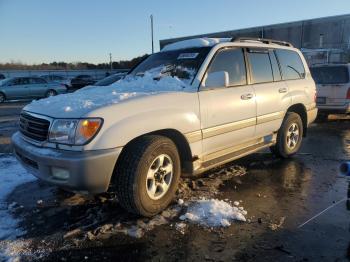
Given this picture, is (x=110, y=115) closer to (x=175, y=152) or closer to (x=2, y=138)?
(x=175, y=152)

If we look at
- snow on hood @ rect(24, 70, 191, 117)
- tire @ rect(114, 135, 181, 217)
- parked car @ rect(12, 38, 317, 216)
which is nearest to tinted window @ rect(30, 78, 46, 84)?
parked car @ rect(12, 38, 317, 216)

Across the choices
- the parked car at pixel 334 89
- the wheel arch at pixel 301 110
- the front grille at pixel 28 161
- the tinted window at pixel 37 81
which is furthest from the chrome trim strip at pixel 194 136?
the tinted window at pixel 37 81

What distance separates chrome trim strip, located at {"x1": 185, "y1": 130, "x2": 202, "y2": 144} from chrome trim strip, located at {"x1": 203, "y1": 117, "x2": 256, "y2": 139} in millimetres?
95

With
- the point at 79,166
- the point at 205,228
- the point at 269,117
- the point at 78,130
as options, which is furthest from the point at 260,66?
the point at 79,166

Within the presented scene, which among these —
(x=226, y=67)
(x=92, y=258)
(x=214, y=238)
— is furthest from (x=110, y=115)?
(x=226, y=67)

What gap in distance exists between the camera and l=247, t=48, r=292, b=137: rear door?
17.5ft

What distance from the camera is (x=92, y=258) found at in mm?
3209

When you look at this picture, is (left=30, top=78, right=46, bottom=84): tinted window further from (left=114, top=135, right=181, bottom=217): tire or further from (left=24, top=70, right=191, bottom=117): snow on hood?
(left=114, top=135, right=181, bottom=217): tire

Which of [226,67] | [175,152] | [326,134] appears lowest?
[326,134]

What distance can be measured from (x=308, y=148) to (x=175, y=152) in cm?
418

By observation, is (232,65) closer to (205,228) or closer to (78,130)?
(205,228)

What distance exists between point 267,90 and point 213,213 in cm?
229

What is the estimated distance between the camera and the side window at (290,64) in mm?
6070

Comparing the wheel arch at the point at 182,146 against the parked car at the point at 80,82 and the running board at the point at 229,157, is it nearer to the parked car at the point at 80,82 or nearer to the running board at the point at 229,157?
the running board at the point at 229,157
